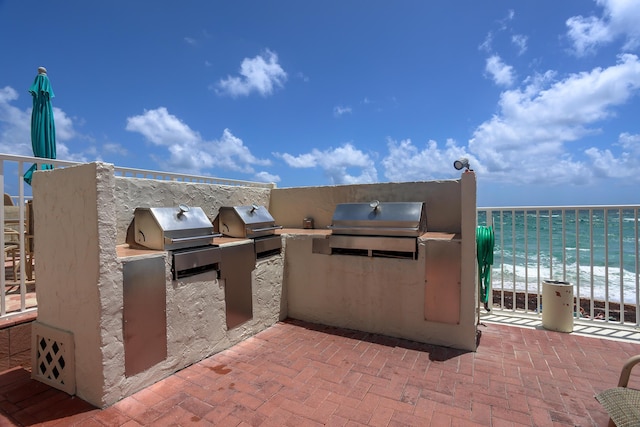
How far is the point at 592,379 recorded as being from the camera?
311 centimetres

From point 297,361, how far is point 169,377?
1.33 m

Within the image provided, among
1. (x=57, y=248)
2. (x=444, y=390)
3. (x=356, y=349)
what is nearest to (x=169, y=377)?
(x=57, y=248)

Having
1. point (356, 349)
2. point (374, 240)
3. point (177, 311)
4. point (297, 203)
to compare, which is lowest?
point (356, 349)

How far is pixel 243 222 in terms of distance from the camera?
4.30 meters

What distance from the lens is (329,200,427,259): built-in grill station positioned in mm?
4059

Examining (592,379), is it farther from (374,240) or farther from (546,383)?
(374,240)

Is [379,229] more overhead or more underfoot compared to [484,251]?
more overhead

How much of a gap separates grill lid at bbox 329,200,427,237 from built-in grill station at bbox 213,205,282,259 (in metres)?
0.94

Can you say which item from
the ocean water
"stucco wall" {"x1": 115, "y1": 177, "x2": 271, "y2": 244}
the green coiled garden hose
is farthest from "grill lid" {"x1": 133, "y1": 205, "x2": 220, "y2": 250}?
the ocean water

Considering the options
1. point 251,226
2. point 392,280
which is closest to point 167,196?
point 251,226

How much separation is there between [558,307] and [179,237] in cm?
493

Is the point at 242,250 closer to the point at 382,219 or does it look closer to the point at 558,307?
the point at 382,219

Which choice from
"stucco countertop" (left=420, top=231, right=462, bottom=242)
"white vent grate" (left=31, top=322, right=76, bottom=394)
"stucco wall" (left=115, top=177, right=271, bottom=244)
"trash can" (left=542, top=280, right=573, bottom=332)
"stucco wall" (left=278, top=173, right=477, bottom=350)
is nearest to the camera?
"white vent grate" (left=31, top=322, right=76, bottom=394)

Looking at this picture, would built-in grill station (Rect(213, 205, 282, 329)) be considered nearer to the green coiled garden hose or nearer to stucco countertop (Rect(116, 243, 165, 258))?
stucco countertop (Rect(116, 243, 165, 258))
